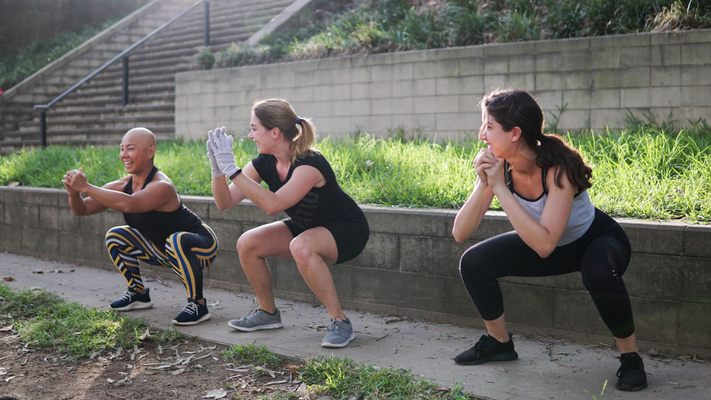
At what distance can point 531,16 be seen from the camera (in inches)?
312

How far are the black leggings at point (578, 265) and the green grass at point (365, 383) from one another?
58 centimetres

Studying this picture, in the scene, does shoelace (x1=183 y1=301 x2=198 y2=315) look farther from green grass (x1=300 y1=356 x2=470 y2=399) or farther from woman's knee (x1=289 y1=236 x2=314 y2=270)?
green grass (x1=300 y1=356 x2=470 y2=399)

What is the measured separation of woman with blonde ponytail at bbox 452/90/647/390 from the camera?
3119mm

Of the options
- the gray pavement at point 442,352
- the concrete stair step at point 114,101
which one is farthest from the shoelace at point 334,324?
the concrete stair step at point 114,101

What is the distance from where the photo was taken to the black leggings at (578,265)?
3.13 metres

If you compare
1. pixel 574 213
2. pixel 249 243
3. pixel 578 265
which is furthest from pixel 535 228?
pixel 249 243

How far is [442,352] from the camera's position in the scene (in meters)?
3.79

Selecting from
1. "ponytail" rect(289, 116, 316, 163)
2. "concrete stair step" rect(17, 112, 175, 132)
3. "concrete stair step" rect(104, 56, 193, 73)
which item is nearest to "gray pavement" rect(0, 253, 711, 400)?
"ponytail" rect(289, 116, 316, 163)

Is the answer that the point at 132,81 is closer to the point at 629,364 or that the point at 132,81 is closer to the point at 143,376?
the point at 143,376

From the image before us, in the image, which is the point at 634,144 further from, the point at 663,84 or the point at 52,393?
the point at 52,393

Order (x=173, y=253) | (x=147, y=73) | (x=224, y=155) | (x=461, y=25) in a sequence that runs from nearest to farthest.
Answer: (x=224, y=155), (x=173, y=253), (x=461, y=25), (x=147, y=73)

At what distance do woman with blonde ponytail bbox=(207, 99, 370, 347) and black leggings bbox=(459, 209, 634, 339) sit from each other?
2.91 ft

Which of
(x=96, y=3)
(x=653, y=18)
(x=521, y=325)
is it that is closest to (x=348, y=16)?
(x=653, y=18)

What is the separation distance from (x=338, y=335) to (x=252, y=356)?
20.4 inches
